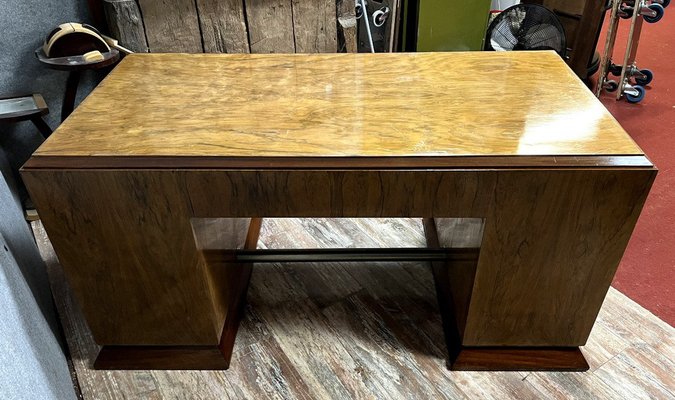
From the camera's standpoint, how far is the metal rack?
239 centimetres

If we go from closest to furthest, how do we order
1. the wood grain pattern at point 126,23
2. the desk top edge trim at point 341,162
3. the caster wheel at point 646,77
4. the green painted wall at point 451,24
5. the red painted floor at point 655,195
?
the desk top edge trim at point 341,162, the red painted floor at point 655,195, the wood grain pattern at point 126,23, the green painted wall at point 451,24, the caster wheel at point 646,77

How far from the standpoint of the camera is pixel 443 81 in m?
1.29

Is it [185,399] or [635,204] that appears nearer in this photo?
[635,204]

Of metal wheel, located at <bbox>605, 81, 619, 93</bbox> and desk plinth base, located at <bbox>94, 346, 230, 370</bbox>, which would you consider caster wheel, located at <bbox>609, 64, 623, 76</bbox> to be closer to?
metal wheel, located at <bbox>605, 81, 619, 93</bbox>

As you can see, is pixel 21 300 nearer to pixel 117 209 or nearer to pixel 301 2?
pixel 117 209

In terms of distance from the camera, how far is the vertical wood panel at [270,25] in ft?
6.58

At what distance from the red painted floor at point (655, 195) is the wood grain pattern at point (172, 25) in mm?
1819

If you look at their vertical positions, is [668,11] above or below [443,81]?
below

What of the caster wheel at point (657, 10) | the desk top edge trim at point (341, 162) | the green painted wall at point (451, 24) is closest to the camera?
the desk top edge trim at point (341, 162)

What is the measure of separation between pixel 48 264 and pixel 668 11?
508 centimetres

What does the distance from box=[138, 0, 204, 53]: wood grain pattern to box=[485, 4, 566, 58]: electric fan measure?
5.03ft

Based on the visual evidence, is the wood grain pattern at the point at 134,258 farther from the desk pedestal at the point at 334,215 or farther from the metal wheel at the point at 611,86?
the metal wheel at the point at 611,86

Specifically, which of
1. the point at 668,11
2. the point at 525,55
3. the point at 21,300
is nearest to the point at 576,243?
the point at 525,55

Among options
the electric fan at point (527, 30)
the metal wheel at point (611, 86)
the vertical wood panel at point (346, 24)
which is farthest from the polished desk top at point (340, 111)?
the metal wheel at point (611, 86)
